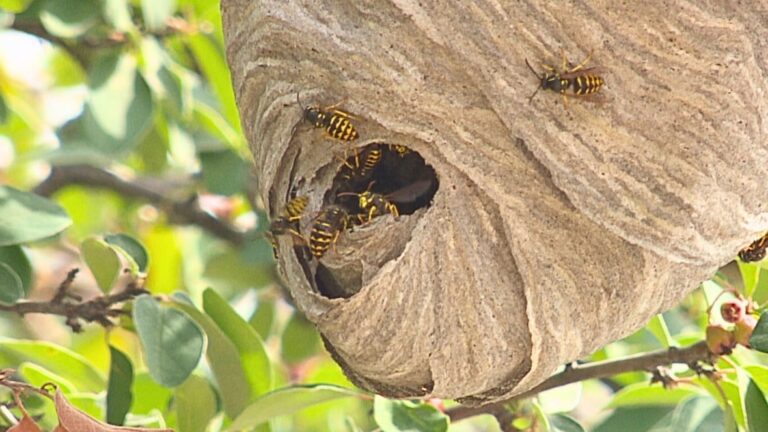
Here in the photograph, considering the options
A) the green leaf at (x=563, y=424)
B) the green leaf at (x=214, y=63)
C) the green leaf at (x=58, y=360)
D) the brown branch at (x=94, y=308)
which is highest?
the green leaf at (x=563, y=424)

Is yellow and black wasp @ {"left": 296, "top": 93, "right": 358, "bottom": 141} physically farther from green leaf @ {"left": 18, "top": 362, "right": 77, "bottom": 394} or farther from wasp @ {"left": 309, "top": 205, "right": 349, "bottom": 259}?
green leaf @ {"left": 18, "top": 362, "right": 77, "bottom": 394}

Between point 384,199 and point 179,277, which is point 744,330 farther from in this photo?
point 179,277

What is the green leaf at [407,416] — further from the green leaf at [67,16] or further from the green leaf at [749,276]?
the green leaf at [67,16]

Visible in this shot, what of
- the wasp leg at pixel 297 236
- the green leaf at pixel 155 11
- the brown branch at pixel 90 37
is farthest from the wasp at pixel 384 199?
the brown branch at pixel 90 37

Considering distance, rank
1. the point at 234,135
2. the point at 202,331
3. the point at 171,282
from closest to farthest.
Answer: the point at 202,331 → the point at 234,135 → the point at 171,282

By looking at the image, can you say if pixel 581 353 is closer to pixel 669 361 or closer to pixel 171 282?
pixel 669 361

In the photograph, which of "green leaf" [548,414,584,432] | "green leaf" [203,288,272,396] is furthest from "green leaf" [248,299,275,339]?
"green leaf" [548,414,584,432]

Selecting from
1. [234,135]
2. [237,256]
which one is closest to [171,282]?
[237,256]
